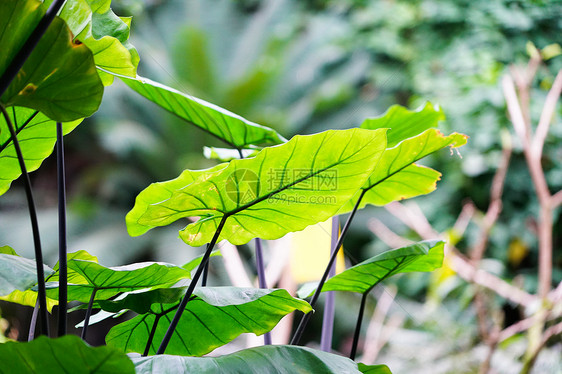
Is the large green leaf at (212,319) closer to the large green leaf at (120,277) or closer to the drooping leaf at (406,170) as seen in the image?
the large green leaf at (120,277)

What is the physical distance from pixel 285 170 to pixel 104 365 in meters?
0.23

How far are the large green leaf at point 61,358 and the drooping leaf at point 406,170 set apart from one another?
1.24 feet

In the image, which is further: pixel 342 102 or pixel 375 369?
pixel 342 102

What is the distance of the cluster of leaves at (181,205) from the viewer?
391 mm

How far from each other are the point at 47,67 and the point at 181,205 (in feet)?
0.55

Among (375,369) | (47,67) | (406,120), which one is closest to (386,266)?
(375,369)

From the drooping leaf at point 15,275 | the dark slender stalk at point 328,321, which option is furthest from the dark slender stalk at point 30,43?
the dark slender stalk at point 328,321

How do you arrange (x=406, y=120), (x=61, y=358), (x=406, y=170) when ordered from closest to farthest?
(x=61, y=358), (x=406, y=170), (x=406, y=120)

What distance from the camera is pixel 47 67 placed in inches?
15.7

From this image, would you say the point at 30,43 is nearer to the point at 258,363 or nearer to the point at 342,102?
the point at 258,363

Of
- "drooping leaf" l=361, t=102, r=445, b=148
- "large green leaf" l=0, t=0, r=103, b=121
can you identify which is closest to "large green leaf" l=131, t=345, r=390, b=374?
"large green leaf" l=0, t=0, r=103, b=121

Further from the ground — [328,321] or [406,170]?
[406,170]

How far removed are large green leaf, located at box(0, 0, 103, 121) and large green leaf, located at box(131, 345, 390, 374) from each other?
23 centimetres

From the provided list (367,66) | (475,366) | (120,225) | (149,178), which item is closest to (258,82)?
(367,66)
